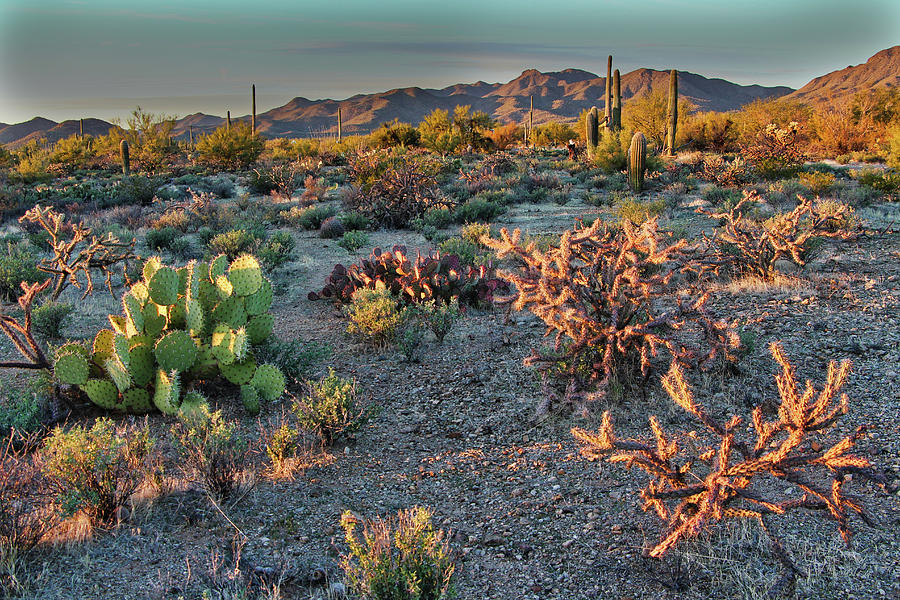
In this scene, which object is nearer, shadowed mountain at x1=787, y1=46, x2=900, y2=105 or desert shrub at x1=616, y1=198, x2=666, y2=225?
desert shrub at x1=616, y1=198, x2=666, y2=225

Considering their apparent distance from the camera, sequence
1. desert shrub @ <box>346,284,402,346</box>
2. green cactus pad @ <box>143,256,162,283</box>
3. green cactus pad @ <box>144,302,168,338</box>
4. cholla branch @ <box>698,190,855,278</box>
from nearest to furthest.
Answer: green cactus pad @ <box>144,302,168,338</box>, green cactus pad @ <box>143,256,162,283</box>, desert shrub @ <box>346,284,402,346</box>, cholla branch @ <box>698,190,855,278</box>

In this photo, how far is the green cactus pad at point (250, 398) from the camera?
16.9ft

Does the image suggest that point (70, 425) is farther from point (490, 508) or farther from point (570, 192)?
A: point (570, 192)

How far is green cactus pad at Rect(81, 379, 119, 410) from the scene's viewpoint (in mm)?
4984

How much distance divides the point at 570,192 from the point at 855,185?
760cm

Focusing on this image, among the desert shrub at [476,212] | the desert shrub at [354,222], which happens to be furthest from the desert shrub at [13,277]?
the desert shrub at [476,212]

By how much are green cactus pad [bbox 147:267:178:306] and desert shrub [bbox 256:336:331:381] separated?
973 mm

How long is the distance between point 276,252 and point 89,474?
293 inches

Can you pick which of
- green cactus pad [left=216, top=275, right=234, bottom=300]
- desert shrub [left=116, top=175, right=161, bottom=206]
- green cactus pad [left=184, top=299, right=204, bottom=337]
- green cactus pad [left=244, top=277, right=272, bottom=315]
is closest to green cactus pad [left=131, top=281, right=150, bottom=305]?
green cactus pad [left=184, top=299, right=204, bottom=337]

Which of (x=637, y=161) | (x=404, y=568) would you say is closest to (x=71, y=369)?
(x=404, y=568)

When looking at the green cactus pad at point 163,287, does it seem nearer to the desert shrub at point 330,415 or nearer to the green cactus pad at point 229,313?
the green cactus pad at point 229,313

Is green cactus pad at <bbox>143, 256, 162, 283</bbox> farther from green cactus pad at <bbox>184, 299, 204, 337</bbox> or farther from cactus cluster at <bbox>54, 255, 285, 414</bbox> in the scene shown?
green cactus pad at <bbox>184, 299, 204, 337</bbox>

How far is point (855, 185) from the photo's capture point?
646 inches

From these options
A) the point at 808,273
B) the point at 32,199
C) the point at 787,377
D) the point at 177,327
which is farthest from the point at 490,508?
the point at 32,199
